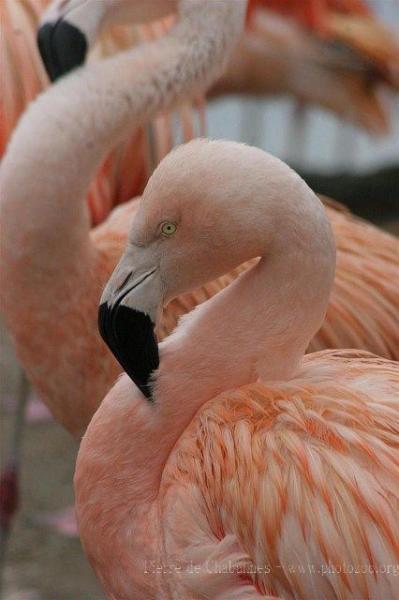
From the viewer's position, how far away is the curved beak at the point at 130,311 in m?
1.97

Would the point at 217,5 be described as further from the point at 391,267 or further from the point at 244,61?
the point at 244,61

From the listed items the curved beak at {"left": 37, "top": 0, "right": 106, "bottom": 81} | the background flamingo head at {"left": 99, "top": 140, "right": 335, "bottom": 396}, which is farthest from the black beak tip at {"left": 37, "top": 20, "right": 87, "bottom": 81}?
the background flamingo head at {"left": 99, "top": 140, "right": 335, "bottom": 396}

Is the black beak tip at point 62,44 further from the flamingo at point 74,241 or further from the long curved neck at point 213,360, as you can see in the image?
the long curved neck at point 213,360

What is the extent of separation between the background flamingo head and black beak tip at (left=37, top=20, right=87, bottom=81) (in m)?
0.87

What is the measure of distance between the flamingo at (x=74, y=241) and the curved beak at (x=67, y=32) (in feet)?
0.15

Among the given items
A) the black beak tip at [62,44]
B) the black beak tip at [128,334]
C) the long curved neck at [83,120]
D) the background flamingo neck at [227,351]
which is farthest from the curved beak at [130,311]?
the black beak tip at [62,44]

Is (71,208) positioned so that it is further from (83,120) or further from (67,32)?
(67,32)

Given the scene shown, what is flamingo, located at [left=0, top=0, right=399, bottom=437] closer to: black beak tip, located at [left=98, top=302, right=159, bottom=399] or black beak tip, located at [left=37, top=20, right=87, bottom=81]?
black beak tip, located at [left=37, top=20, right=87, bottom=81]

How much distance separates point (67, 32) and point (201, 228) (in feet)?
3.17

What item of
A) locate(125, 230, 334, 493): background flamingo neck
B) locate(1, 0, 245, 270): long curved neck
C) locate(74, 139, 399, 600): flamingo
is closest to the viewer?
locate(74, 139, 399, 600): flamingo

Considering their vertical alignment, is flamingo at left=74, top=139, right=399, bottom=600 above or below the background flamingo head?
below

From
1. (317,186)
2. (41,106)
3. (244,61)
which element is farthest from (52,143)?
(317,186)

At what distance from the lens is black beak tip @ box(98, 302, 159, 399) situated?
1.97 metres

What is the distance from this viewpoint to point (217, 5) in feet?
9.22
